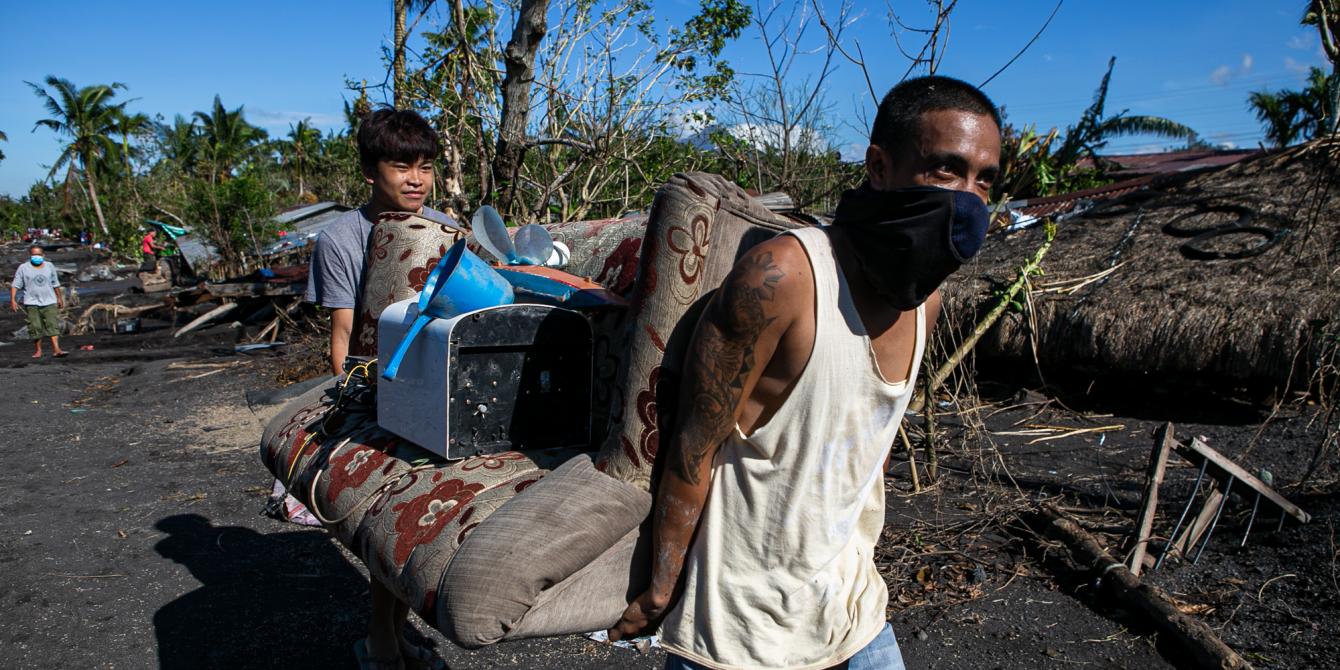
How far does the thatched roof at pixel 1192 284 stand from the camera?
21.4 feet

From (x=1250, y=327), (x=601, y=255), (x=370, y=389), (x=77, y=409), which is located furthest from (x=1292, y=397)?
(x=77, y=409)

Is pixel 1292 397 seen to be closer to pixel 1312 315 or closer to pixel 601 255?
pixel 1312 315

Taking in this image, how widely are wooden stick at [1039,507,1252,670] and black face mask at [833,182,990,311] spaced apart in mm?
2669

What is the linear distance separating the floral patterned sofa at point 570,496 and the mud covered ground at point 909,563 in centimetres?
173

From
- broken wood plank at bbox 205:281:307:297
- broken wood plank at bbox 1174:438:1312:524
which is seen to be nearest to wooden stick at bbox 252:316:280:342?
broken wood plank at bbox 205:281:307:297

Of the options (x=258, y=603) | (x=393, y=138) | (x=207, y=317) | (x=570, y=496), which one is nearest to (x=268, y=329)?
(x=207, y=317)

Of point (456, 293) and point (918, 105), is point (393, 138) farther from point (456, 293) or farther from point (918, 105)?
point (918, 105)

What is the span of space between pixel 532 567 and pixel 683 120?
360 inches

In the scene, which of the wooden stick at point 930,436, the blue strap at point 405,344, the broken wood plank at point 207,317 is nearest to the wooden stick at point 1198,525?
the wooden stick at point 930,436

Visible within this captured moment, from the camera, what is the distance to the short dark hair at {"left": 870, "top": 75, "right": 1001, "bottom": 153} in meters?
1.46

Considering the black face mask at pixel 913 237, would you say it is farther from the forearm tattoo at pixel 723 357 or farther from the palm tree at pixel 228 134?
the palm tree at pixel 228 134

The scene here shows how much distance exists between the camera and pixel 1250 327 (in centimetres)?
656

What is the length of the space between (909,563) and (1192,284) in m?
4.78

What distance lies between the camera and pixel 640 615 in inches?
63.1
